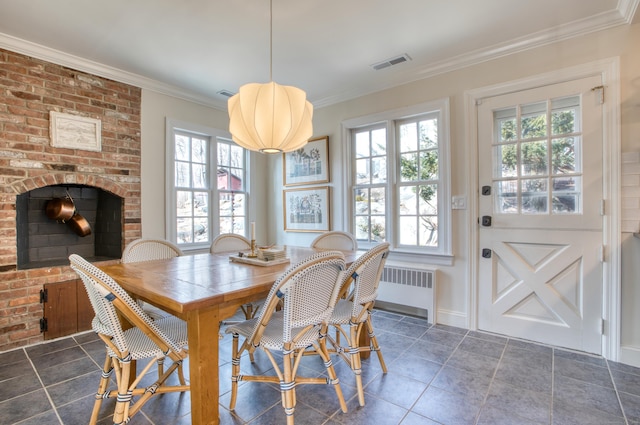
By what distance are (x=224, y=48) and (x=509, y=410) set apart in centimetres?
331

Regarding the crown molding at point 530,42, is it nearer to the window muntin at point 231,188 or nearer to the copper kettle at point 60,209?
the window muntin at point 231,188

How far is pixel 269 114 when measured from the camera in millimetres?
1979

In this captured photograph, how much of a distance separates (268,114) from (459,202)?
1994 mm

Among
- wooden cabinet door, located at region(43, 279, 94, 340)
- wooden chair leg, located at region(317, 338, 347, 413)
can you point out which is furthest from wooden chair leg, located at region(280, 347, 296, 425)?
wooden cabinet door, located at region(43, 279, 94, 340)

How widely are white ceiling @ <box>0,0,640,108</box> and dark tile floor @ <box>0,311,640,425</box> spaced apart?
249 cm

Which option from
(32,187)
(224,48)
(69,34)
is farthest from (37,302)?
(224,48)

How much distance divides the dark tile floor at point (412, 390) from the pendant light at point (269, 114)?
1.61 m

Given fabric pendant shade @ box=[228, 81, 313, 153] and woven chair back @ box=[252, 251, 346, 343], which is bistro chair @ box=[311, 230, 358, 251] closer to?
fabric pendant shade @ box=[228, 81, 313, 153]

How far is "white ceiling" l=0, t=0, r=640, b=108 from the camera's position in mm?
2158

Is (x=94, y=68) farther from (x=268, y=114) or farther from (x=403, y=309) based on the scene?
(x=403, y=309)

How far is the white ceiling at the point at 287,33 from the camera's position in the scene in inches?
85.0

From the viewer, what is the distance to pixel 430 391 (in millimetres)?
1939

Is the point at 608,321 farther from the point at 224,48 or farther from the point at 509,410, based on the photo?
the point at 224,48

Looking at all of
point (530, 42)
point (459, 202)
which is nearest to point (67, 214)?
point (459, 202)
